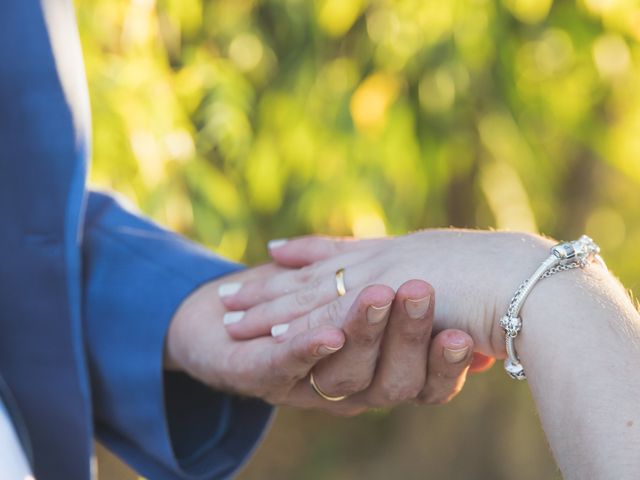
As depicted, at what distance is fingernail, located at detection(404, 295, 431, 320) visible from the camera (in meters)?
0.88

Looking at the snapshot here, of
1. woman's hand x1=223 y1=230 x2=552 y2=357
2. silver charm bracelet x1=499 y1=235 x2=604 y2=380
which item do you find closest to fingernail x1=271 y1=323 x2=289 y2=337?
woman's hand x1=223 y1=230 x2=552 y2=357

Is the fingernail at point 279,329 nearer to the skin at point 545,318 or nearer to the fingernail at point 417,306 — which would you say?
the skin at point 545,318

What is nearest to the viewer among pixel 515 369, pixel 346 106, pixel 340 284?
pixel 515 369

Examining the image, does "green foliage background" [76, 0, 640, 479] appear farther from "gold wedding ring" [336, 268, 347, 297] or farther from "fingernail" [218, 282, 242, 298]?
"gold wedding ring" [336, 268, 347, 297]

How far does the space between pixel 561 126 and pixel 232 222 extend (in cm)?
83

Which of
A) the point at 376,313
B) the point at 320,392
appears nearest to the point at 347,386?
the point at 320,392

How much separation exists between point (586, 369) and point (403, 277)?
227 millimetres

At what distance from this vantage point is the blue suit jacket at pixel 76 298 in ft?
3.44

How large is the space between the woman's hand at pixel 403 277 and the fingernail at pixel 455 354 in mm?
19

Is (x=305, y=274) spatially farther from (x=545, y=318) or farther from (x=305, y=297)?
(x=545, y=318)

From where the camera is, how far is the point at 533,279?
895mm

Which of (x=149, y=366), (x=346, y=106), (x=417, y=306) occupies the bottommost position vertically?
(x=149, y=366)

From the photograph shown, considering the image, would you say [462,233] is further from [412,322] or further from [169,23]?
[169,23]

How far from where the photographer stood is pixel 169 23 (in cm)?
205
